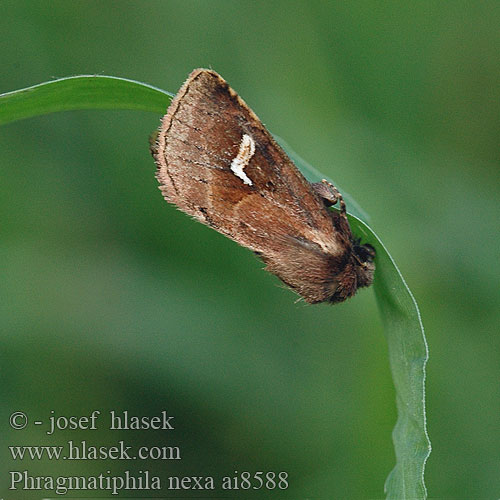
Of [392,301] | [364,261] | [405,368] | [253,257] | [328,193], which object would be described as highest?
[253,257]

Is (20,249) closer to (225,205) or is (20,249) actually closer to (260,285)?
(260,285)

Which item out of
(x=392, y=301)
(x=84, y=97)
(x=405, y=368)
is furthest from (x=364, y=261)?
(x=84, y=97)

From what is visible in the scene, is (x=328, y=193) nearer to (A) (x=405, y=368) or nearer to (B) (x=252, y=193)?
(B) (x=252, y=193)

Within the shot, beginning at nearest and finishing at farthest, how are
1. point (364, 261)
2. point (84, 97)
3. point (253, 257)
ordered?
point (84, 97)
point (364, 261)
point (253, 257)

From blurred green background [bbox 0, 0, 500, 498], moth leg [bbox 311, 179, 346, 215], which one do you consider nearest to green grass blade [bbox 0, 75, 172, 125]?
moth leg [bbox 311, 179, 346, 215]

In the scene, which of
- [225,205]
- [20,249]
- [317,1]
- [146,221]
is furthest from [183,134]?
[317,1]

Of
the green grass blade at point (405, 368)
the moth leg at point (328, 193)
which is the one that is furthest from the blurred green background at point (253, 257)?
the moth leg at point (328, 193)

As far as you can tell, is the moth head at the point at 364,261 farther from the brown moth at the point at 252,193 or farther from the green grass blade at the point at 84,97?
the green grass blade at the point at 84,97
